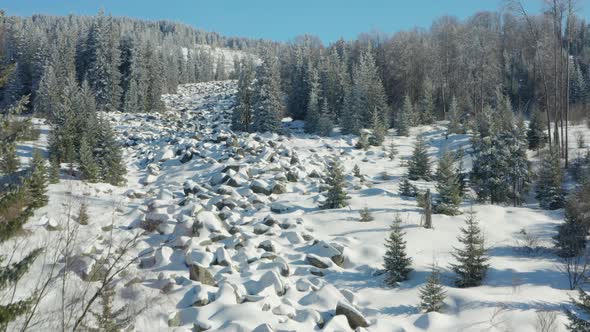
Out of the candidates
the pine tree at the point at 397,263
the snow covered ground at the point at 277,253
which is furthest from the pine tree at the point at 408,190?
the pine tree at the point at 397,263

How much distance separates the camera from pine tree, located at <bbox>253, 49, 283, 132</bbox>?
3441cm

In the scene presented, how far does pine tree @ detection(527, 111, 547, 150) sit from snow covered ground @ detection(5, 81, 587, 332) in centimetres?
1024

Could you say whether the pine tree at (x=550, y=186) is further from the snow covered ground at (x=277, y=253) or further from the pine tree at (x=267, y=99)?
the pine tree at (x=267, y=99)

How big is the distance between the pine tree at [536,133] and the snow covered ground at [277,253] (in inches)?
403

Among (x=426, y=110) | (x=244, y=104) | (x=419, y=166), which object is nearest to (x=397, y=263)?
(x=419, y=166)

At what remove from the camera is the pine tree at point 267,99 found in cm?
Result: 3441

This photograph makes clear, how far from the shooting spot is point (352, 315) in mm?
8414

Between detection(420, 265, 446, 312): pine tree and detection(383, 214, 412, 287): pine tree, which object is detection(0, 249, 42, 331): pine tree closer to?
detection(420, 265, 446, 312): pine tree

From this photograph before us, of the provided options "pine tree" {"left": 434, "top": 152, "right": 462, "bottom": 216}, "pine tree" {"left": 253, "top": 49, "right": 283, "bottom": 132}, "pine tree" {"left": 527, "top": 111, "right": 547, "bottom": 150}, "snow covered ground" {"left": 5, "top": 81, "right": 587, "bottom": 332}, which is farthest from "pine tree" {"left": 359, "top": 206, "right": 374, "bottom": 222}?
"pine tree" {"left": 253, "top": 49, "right": 283, "bottom": 132}

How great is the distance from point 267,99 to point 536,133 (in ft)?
69.7

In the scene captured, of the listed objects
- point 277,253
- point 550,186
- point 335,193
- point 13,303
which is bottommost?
point 277,253

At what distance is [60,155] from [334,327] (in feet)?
80.6

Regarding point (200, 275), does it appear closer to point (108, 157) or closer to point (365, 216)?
point (365, 216)

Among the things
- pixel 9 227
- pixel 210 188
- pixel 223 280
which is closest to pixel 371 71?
pixel 210 188
